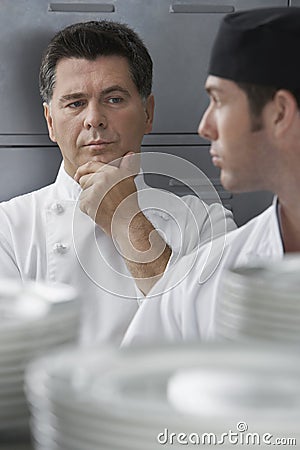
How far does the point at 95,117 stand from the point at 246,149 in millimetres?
629

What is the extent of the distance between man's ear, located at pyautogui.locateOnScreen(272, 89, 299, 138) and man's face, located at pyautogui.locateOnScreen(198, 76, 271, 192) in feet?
0.07

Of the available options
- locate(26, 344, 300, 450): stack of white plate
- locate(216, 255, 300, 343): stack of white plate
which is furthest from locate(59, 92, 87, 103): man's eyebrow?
locate(26, 344, 300, 450): stack of white plate

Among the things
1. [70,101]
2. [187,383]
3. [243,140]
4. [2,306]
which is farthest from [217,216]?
[187,383]

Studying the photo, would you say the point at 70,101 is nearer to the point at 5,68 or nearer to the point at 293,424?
the point at 5,68

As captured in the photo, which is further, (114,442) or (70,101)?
(70,101)

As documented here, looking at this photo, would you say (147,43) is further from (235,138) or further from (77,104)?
(235,138)

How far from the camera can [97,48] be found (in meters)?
1.99

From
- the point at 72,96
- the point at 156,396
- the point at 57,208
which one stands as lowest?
the point at 57,208

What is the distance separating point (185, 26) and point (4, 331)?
2051mm

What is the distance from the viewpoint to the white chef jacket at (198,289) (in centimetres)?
127

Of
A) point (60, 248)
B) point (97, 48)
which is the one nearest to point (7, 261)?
point (60, 248)

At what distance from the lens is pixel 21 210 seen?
1.98 m

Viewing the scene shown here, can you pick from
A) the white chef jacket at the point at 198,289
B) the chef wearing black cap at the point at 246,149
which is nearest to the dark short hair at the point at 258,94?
the chef wearing black cap at the point at 246,149

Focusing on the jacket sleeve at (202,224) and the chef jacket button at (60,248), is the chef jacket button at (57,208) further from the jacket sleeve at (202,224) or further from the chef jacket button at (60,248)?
the jacket sleeve at (202,224)
